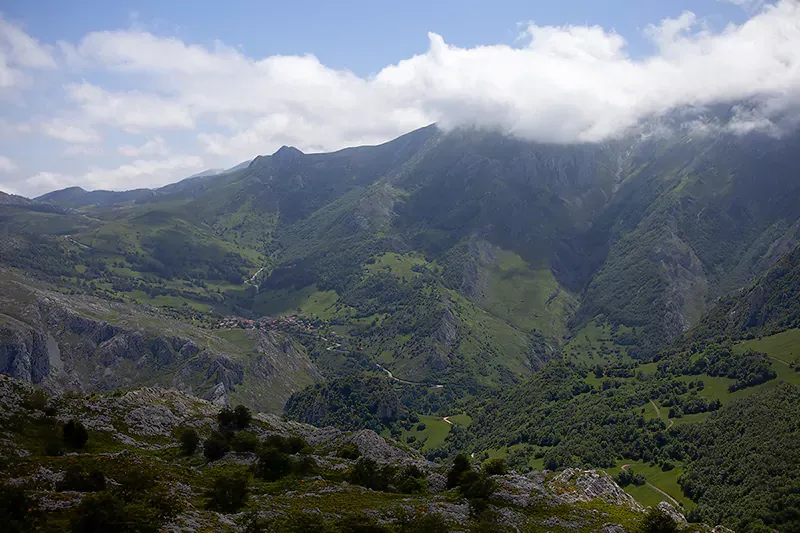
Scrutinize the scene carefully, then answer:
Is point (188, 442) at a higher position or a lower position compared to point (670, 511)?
higher

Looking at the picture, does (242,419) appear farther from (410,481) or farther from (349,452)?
(410,481)

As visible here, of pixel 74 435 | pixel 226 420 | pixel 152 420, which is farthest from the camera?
pixel 226 420

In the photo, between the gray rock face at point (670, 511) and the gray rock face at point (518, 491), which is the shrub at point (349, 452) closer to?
the gray rock face at point (518, 491)

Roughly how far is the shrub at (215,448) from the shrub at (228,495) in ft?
56.9

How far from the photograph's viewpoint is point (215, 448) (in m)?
78.1

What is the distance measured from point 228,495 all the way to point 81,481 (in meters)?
14.6

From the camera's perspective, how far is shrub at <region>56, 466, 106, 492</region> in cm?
5275

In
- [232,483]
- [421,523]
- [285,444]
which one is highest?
[232,483]

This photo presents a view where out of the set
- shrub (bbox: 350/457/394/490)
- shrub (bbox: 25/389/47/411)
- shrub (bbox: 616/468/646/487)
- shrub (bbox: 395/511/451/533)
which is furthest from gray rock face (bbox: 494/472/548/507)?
shrub (bbox: 616/468/646/487)

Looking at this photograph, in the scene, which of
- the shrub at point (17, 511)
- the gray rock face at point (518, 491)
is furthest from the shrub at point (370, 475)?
the shrub at point (17, 511)

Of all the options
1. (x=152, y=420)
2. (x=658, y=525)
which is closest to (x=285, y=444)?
(x=152, y=420)

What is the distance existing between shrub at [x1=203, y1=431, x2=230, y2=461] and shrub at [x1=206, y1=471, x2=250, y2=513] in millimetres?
17350

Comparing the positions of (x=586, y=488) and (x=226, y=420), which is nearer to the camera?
(x=586, y=488)

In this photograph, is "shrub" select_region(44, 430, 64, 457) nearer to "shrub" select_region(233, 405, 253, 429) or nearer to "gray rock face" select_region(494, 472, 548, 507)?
"shrub" select_region(233, 405, 253, 429)
